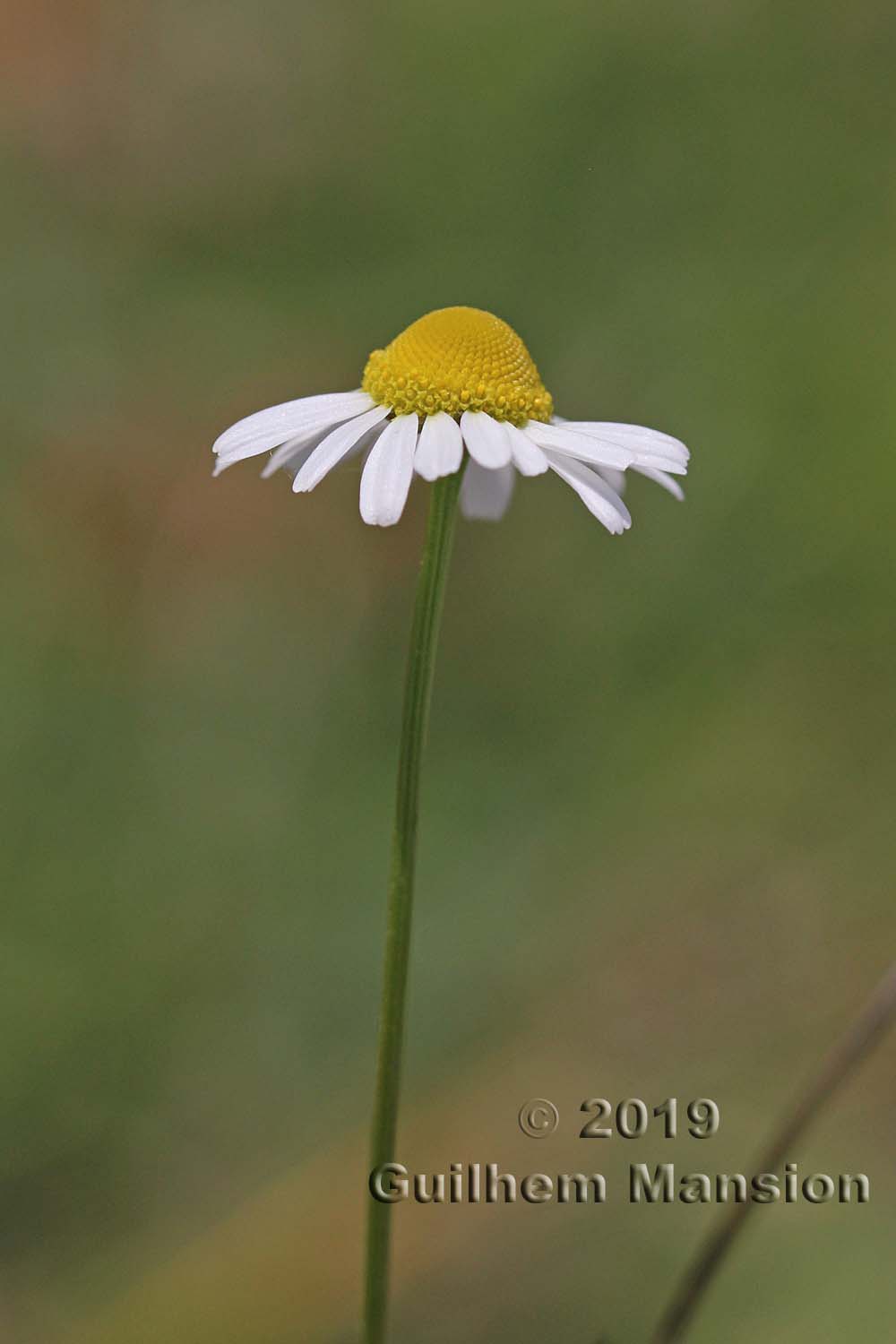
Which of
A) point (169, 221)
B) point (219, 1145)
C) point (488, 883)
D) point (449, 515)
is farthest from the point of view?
point (169, 221)

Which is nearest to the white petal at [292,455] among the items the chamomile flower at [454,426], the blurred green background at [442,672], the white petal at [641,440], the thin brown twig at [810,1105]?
the chamomile flower at [454,426]

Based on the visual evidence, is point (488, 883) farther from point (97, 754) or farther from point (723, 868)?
point (97, 754)

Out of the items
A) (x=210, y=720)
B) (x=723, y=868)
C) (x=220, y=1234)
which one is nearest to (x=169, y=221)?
(x=210, y=720)

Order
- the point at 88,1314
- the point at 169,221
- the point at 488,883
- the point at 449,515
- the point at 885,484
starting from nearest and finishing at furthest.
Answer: the point at 449,515
the point at 88,1314
the point at 488,883
the point at 885,484
the point at 169,221

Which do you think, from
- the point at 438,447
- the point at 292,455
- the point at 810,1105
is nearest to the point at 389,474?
the point at 438,447

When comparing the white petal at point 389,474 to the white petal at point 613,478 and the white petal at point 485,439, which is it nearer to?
the white petal at point 485,439

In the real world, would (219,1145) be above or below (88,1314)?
above
